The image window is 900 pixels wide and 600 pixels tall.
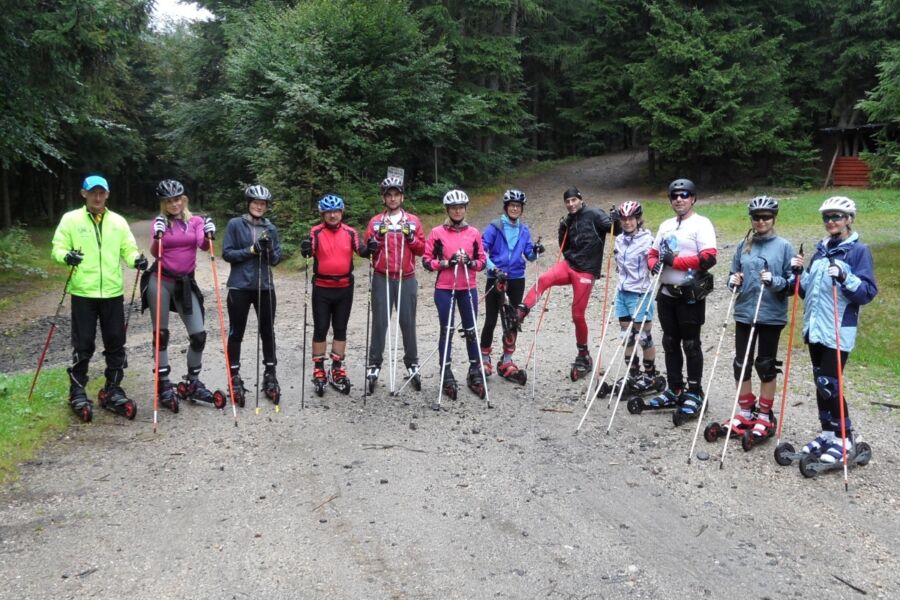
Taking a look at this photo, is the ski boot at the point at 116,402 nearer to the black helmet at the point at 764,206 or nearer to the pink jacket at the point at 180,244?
the pink jacket at the point at 180,244

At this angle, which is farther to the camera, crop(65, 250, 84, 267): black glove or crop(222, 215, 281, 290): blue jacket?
crop(222, 215, 281, 290): blue jacket

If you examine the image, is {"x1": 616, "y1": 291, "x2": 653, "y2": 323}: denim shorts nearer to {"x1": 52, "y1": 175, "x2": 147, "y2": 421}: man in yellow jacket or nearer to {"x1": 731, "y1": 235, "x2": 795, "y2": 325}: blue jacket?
{"x1": 731, "y1": 235, "x2": 795, "y2": 325}: blue jacket

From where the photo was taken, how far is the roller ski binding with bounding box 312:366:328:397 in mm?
7609

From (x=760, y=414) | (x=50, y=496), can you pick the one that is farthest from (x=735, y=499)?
(x=50, y=496)

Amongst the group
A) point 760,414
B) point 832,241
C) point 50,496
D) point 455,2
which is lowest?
point 50,496

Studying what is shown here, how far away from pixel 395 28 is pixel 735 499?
64.1 ft

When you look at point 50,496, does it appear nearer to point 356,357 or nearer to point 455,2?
point 356,357

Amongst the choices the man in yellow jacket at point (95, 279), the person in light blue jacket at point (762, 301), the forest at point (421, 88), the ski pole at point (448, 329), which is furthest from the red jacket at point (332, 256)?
the forest at point (421, 88)

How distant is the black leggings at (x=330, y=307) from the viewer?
7.47m

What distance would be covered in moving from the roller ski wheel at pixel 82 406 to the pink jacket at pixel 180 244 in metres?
1.56

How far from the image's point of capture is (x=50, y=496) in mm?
5113

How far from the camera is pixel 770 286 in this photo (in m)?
5.75

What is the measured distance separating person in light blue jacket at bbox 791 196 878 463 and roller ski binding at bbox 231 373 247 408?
5.56 metres

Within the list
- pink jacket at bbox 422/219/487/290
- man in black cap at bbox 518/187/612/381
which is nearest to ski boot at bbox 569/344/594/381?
man in black cap at bbox 518/187/612/381
